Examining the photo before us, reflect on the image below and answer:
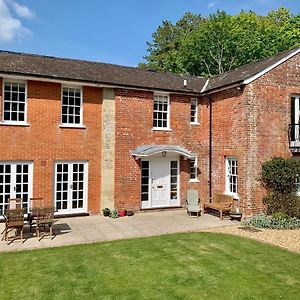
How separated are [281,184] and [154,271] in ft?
29.3

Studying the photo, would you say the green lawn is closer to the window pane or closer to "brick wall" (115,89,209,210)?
"brick wall" (115,89,209,210)

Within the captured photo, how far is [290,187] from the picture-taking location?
14500 millimetres

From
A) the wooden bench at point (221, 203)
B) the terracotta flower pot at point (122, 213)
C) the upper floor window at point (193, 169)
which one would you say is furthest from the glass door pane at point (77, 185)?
the wooden bench at point (221, 203)

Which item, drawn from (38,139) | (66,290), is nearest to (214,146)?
(38,139)

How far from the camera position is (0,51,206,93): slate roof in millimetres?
14305

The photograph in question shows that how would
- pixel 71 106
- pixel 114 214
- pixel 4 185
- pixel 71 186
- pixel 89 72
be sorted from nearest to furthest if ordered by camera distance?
pixel 4 185, pixel 71 186, pixel 114 214, pixel 71 106, pixel 89 72

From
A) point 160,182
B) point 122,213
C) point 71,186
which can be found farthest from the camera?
point 160,182

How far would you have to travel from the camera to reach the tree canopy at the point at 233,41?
3594 cm

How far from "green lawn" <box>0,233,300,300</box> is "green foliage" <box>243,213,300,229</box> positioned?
112 inches

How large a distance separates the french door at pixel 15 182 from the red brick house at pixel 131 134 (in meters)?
0.04

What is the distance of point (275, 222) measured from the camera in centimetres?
1327

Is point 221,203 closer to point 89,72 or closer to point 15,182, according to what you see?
point 89,72

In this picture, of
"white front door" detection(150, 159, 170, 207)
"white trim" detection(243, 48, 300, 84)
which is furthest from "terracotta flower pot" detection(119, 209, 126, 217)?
"white trim" detection(243, 48, 300, 84)

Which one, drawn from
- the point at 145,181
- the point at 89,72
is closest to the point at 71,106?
the point at 89,72
